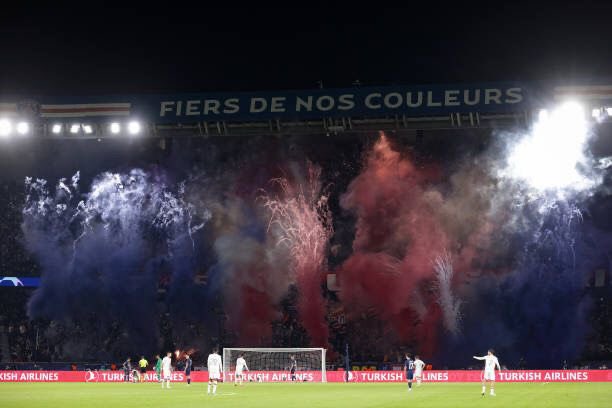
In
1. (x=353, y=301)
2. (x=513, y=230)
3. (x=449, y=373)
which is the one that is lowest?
(x=449, y=373)

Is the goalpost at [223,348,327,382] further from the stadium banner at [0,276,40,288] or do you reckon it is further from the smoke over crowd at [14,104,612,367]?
the stadium banner at [0,276,40,288]

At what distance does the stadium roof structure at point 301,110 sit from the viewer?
32250mm

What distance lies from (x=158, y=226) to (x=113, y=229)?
4.32 m

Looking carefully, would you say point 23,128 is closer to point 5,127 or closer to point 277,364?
point 5,127

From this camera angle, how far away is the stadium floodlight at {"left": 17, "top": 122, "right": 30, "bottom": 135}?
3621 centimetres

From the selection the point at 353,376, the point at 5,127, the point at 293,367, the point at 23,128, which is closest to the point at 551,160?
the point at 353,376

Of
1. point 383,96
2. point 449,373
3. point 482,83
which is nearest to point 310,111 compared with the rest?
point 383,96

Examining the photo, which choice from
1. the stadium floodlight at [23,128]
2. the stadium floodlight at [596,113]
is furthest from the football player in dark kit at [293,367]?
the stadium floodlight at [596,113]

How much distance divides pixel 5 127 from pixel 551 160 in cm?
4567

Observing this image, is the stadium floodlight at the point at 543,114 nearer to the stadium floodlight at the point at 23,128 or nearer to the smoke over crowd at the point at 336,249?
the stadium floodlight at the point at 23,128

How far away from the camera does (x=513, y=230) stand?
70875 mm

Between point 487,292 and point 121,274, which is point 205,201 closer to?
point 121,274

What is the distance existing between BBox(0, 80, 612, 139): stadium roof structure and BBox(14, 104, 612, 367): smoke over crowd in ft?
113

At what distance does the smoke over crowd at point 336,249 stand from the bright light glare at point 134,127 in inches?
1451
